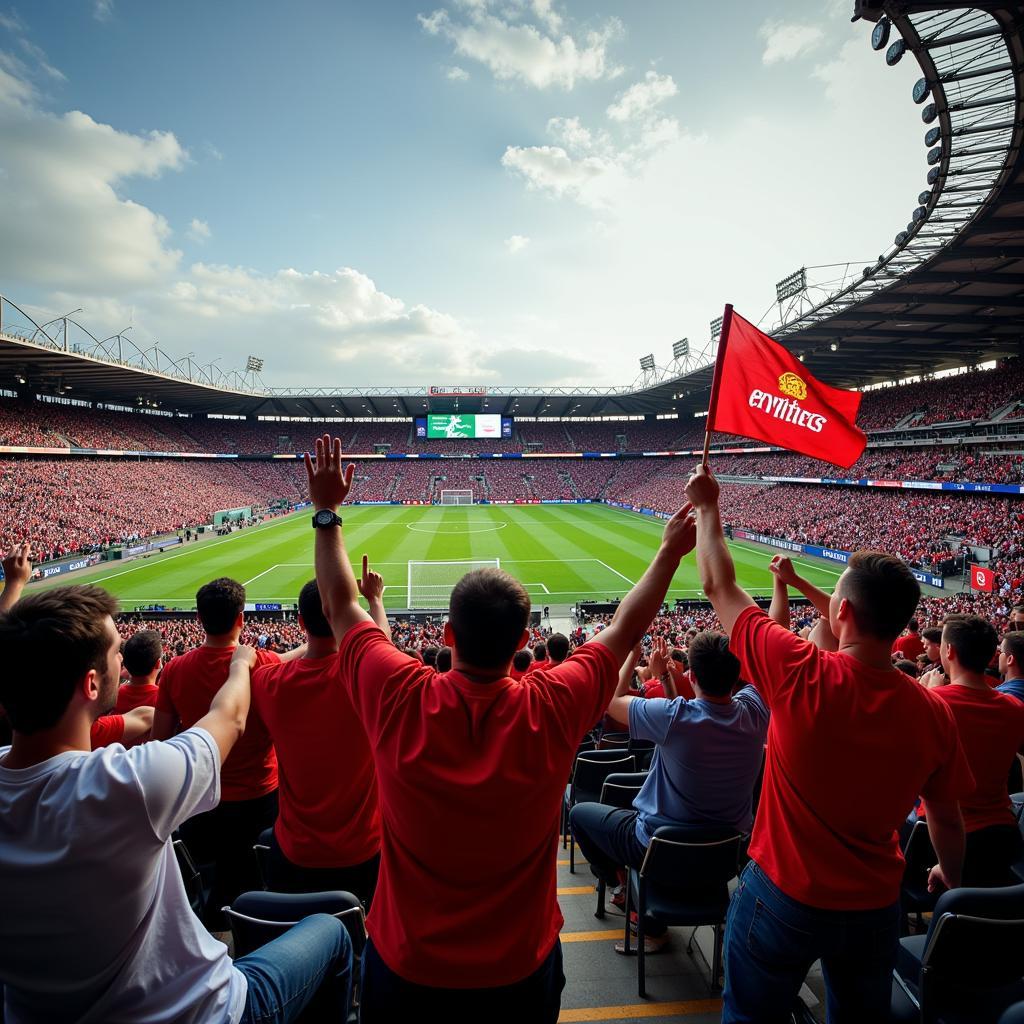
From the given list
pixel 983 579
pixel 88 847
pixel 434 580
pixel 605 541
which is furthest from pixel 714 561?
pixel 605 541

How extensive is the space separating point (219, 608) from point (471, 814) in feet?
9.09

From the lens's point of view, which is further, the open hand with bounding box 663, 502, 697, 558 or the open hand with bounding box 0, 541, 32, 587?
the open hand with bounding box 0, 541, 32, 587

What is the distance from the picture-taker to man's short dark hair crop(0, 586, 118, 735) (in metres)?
1.59

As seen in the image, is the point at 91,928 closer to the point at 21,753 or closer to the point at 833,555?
the point at 21,753

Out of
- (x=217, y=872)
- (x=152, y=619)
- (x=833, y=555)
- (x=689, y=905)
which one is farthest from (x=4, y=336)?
(x=833, y=555)

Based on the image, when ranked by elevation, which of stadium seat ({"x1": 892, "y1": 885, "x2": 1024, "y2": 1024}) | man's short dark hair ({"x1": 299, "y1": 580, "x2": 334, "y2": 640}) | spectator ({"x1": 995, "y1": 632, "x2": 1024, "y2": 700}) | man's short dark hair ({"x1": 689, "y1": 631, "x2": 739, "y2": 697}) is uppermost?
man's short dark hair ({"x1": 299, "y1": 580, "x2": 334, "y2": 640})

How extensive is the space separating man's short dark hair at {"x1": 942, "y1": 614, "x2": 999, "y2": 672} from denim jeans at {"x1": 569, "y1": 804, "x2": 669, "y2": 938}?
2369mm

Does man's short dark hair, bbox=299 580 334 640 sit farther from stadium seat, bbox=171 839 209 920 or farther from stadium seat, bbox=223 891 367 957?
stadium seat, bbox=171 839 209 920

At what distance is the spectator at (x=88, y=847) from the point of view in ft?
4.73

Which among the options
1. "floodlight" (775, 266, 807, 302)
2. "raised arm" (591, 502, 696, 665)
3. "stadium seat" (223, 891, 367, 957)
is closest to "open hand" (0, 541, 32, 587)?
"stadium seat" (223, 891, 367, 957)

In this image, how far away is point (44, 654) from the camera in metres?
1.64

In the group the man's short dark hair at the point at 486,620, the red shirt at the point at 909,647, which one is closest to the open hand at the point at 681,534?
the man's short dark hair at the point at 486,620

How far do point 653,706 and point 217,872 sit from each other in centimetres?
306

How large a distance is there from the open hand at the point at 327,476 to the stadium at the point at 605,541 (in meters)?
0.03
